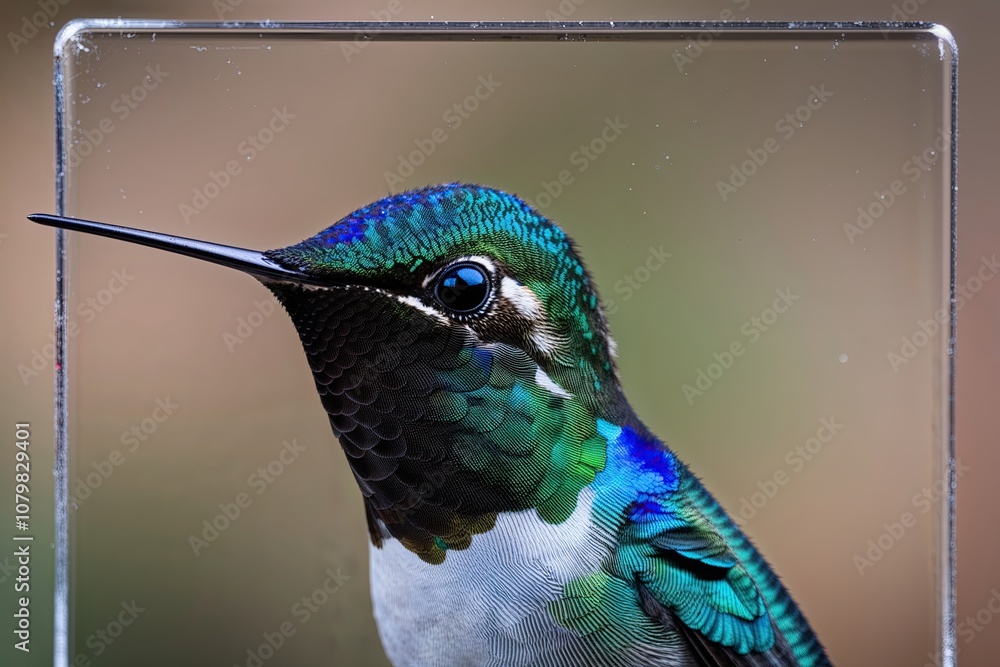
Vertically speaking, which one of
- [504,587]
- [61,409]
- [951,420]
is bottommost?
[61,409]

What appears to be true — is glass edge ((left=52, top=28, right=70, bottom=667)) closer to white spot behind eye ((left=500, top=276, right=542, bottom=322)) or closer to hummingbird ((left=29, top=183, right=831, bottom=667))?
hummingbird ((left=29, top=183, right=831, bottom=667))

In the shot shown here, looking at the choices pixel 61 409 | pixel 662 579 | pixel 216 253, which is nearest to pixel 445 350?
pixel 216 253

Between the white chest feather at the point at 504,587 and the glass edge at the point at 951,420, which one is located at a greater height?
the glass edge at the point at 951,420

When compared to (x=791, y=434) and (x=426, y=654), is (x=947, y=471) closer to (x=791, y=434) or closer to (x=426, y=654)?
(x=791, y=434)

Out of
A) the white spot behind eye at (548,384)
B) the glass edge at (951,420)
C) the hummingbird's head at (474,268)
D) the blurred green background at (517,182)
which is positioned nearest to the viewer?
the hummingbird's head at (474,268)

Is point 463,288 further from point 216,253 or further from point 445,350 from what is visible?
point 216,253

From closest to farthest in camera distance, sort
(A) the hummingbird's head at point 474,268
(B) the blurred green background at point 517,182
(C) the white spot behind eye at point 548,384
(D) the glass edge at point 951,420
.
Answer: (A) the hummingbird's head at point 474,268 < (C) the white spot behind eye at point 548,384 < (B) the blurred green background at point 517,182 < (D) the glass edge at point 951,420

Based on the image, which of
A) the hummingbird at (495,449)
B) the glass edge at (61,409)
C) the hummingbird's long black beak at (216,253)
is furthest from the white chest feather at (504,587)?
the glass edge at (61,409)

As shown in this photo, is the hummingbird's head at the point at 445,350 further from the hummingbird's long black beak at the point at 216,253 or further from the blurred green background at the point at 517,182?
the blurred green background at the point at 517,182
